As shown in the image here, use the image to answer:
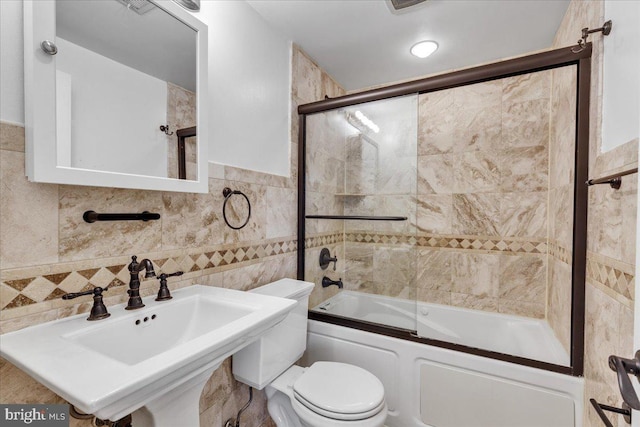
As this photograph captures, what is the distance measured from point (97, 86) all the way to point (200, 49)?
484mm

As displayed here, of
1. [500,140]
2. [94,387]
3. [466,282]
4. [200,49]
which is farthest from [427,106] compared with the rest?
[94,387]

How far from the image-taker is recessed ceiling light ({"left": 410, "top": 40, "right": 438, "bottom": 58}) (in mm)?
1990

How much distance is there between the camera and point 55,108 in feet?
2.76

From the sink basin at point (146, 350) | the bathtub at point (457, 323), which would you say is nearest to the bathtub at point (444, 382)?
the bathtub at point (457, 323)

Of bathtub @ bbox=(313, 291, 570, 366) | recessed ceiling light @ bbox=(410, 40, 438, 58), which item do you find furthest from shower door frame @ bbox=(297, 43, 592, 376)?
recessed ceiling light @ bbox=(410, 40, 438, 58)

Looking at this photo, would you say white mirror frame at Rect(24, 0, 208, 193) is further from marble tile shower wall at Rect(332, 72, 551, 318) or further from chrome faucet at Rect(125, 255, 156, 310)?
marble tile shower wall at Rect(332, 72, 551, 318)

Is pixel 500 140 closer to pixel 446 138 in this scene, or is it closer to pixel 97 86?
pixel 446 138

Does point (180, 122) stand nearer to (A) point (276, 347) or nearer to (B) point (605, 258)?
(A) point (276, 347)

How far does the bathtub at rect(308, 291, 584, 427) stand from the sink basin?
87 centimetres

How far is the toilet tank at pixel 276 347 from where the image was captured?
136cm

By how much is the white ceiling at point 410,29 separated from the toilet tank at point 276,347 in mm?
1650

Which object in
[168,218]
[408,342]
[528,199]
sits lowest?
[408,342]

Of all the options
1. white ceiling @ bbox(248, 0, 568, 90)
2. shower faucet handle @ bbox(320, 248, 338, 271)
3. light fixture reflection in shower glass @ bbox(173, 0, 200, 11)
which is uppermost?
white ceiling @ bbox(248, 0, 568, 90)

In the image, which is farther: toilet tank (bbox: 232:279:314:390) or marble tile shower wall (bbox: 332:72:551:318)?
marble tile shower wall (bbox: 332:72:551:318)
